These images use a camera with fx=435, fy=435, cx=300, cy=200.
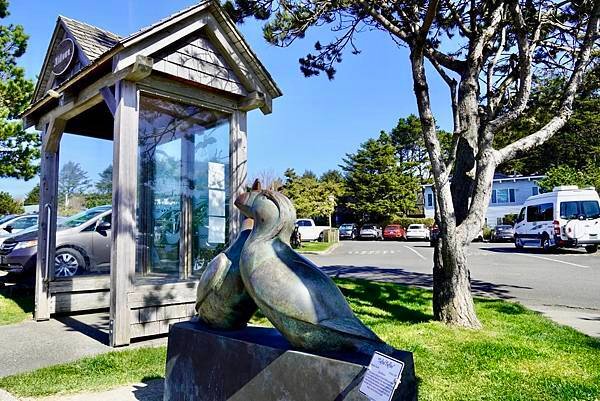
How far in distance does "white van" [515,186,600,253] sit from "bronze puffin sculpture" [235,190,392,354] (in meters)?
18.5

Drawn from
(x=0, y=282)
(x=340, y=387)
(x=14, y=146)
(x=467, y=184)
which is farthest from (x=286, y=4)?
(x=14, y=146)

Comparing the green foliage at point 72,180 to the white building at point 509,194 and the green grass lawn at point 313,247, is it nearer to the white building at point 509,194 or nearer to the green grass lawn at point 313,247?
the green grass lawn at point 313,247

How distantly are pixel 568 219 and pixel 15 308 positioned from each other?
19.0 meters

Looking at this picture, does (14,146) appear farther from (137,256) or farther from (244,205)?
(244,205)

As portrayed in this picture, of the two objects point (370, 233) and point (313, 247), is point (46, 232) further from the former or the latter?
point (370, 233)

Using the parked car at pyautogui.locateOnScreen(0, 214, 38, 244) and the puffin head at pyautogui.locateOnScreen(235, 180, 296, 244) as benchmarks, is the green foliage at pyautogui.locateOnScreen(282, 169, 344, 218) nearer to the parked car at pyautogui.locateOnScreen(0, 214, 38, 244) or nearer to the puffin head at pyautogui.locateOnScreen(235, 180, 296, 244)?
the parked car at pyautogui.locateOnScreen(0, 214, 38, 244)

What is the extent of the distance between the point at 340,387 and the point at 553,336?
14.4 feet

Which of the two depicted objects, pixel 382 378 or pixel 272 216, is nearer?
pixel 382 378

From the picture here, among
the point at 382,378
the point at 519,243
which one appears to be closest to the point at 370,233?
the point at 519,243

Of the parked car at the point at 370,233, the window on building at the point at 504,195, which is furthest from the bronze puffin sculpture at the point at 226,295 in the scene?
the window on building at the point at 504,195

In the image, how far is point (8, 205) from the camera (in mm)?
33062

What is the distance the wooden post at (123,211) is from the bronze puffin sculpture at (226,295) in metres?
2.70

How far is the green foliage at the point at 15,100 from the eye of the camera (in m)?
13.9

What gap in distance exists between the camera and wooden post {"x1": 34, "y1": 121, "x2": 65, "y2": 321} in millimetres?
6945
